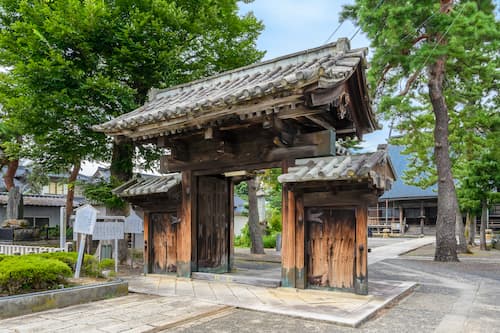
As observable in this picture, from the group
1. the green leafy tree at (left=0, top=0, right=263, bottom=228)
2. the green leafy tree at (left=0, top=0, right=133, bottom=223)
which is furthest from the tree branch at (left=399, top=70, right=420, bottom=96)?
the green leafy tree at (left=0, top=0, right=133, bottom=223)

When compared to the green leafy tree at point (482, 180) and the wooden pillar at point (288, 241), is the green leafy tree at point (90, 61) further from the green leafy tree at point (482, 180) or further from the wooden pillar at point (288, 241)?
the green leafy tree at point (482, 180)

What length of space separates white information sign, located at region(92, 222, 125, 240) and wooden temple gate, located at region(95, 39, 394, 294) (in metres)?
0.67

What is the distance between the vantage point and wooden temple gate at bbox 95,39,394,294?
6152 millimetres

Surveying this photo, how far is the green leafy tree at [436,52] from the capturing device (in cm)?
1170

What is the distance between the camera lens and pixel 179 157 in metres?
8.48

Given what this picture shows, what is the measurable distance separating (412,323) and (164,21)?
9.36m

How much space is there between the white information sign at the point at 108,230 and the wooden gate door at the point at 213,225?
2.04 metres

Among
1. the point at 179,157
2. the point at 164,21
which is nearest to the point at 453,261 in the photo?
the point at 179,157

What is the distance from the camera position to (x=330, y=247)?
6.65 meters

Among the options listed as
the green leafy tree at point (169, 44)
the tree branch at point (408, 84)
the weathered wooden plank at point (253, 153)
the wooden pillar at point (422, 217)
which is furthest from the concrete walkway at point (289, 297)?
the wooden pillar at point (422, 217)

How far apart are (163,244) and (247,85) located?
13.4 feet

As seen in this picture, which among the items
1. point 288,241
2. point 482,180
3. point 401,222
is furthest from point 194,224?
point 401,222

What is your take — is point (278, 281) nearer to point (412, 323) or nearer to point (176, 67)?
point (412, 323)

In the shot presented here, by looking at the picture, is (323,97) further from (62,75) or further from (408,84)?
(408,84)
